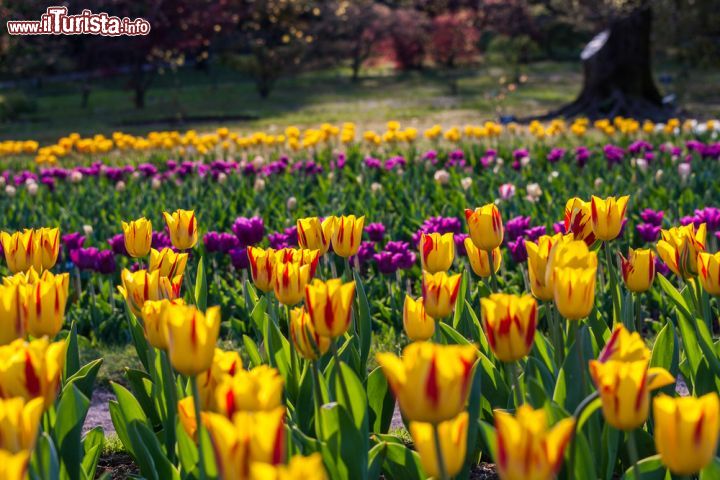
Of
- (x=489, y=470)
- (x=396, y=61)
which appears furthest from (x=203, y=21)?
(x=489, y=470)

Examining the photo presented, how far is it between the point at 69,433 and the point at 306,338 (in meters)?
0.70

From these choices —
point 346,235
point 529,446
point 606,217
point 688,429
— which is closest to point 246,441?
point 529,446

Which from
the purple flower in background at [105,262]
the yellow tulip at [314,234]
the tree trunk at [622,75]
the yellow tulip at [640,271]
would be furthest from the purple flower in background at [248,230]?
the tree trunk at [622,75]

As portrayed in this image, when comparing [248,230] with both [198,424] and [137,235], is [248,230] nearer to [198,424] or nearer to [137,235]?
[137,235]

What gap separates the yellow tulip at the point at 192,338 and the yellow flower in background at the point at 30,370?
222 mm

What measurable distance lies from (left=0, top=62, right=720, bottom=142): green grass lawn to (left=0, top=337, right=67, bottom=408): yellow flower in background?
14.6m

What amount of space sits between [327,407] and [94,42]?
2388 cm

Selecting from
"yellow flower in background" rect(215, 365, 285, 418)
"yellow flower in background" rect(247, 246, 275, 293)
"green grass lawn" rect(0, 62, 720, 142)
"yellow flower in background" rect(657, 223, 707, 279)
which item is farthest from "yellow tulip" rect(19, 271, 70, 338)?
"green grass lawn" rect(0, 62, 720, 142)

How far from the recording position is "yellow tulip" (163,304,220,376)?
2000 mm

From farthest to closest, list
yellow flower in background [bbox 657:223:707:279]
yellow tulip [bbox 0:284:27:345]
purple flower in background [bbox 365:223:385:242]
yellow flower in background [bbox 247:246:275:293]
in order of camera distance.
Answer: purple flower in background [bbox 365:223:385:242] < yellow flower in background [bbox 657:223:707:279] < yellow flower in background [bbox 247:246:275:293] < yellow tulip [bbox 0:284:27:345]

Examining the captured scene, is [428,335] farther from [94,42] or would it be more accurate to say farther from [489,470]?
[94,42]

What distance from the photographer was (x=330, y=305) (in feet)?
7.29

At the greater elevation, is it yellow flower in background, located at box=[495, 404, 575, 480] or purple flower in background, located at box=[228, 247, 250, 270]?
yellow flower in background, located at box=[495, 404, 575, 480]

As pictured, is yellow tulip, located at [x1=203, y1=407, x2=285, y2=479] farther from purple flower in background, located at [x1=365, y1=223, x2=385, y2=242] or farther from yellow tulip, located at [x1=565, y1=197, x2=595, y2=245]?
purple flower in background, located at [x1=365, y1=223, x2=385, y2=242]
